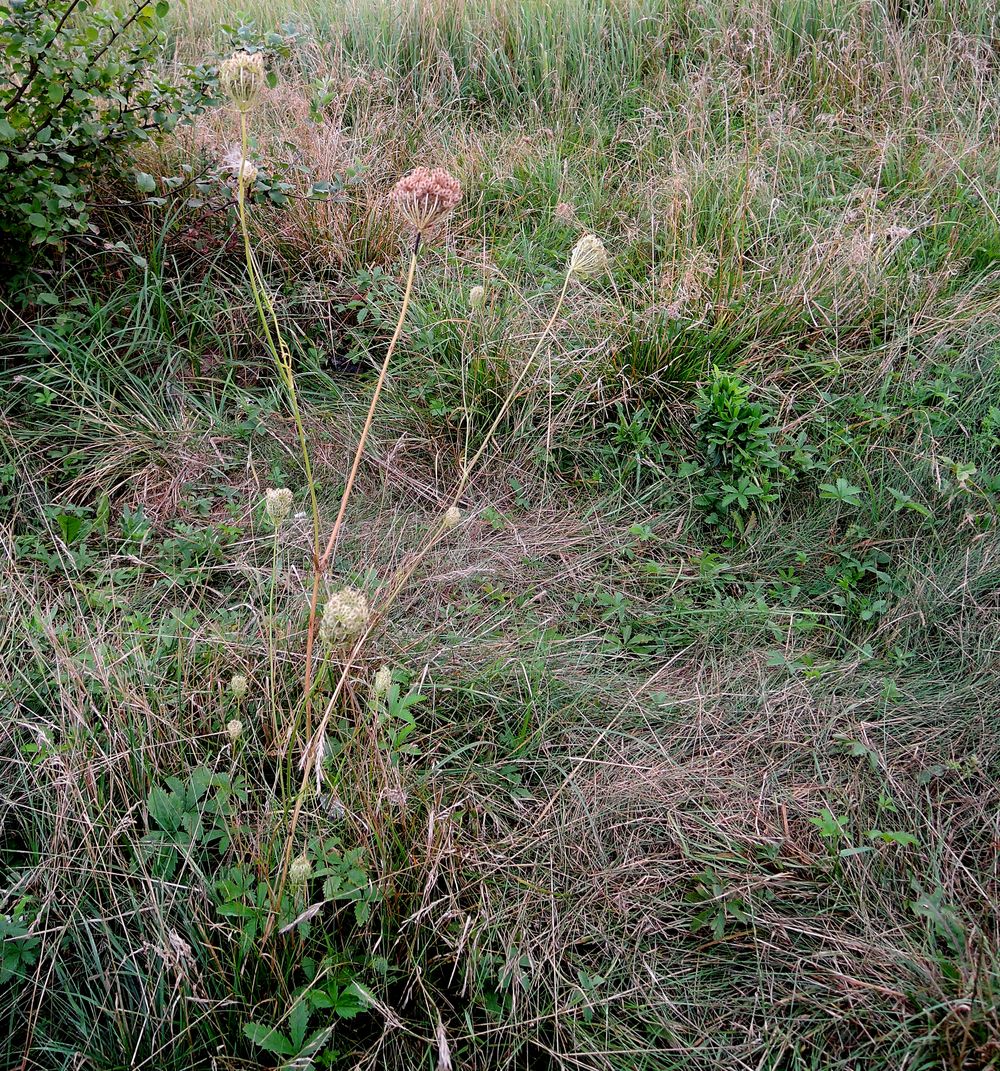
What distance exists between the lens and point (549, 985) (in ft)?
5.27

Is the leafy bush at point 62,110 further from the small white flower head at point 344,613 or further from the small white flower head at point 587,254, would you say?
the small white flower head at point 344,613

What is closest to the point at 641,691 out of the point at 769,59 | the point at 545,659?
the point at 545,659

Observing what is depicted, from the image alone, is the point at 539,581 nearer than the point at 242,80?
No

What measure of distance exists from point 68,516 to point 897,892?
237 centimetres

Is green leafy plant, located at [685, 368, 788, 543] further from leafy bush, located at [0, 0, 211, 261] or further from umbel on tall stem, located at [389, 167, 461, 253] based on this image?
leafy bush, located at [0, 0, 211, 261]

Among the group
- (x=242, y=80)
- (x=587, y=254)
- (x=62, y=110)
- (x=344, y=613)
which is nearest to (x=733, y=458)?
(x=587, y=254)

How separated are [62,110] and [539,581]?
7.41ft

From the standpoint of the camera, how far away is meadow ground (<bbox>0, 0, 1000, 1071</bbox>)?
1559 mm

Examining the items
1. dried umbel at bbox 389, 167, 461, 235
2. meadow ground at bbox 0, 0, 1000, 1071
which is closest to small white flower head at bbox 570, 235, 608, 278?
dried umbel at bbox 389, 167, 461, 235

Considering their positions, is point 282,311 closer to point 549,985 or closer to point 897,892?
point 549,985

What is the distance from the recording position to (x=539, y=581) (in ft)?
8.30

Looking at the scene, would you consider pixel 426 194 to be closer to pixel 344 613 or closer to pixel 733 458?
pixel 344 613

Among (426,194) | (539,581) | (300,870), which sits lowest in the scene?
(539,581)

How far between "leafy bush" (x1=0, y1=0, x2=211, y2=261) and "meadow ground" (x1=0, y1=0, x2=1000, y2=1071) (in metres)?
0.30
